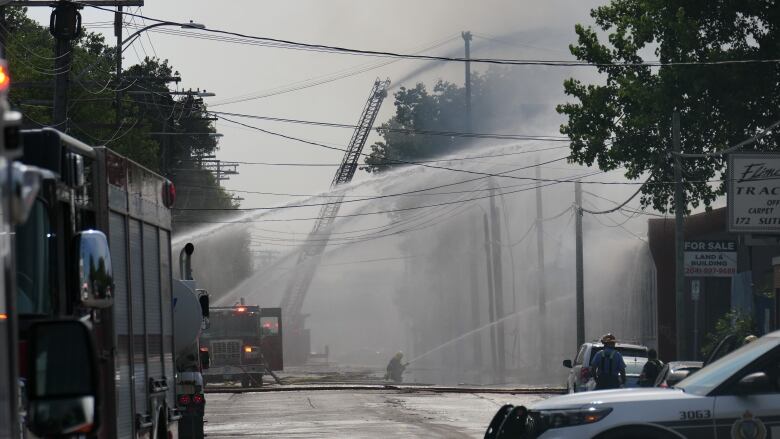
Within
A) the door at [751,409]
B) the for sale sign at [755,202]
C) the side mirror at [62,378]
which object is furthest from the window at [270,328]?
the side mirror at [62,378]

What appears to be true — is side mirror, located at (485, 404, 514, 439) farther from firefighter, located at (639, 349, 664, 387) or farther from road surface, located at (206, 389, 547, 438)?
firefighter, located at (639, 349, 664, 387)

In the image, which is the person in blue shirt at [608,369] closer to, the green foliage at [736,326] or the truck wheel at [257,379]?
the green foliage at [736,326]

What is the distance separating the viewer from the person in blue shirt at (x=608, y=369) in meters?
23.0

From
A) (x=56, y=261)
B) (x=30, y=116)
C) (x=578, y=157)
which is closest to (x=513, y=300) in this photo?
(x=578, y=157)

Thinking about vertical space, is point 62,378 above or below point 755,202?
below

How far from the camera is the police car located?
32.6 ft

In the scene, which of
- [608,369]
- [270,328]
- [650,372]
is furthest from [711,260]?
[270,328]

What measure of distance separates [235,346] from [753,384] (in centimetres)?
3930

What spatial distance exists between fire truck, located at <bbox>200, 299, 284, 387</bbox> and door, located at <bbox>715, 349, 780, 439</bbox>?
37.9m

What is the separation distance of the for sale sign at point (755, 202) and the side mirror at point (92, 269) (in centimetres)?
2890

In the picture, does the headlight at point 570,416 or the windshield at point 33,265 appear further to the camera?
the headlight at point 570,416

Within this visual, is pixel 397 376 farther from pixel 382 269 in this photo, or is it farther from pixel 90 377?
pixel 90 377

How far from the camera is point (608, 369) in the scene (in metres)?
23.0

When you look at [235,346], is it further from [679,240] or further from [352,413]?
[352,413]
